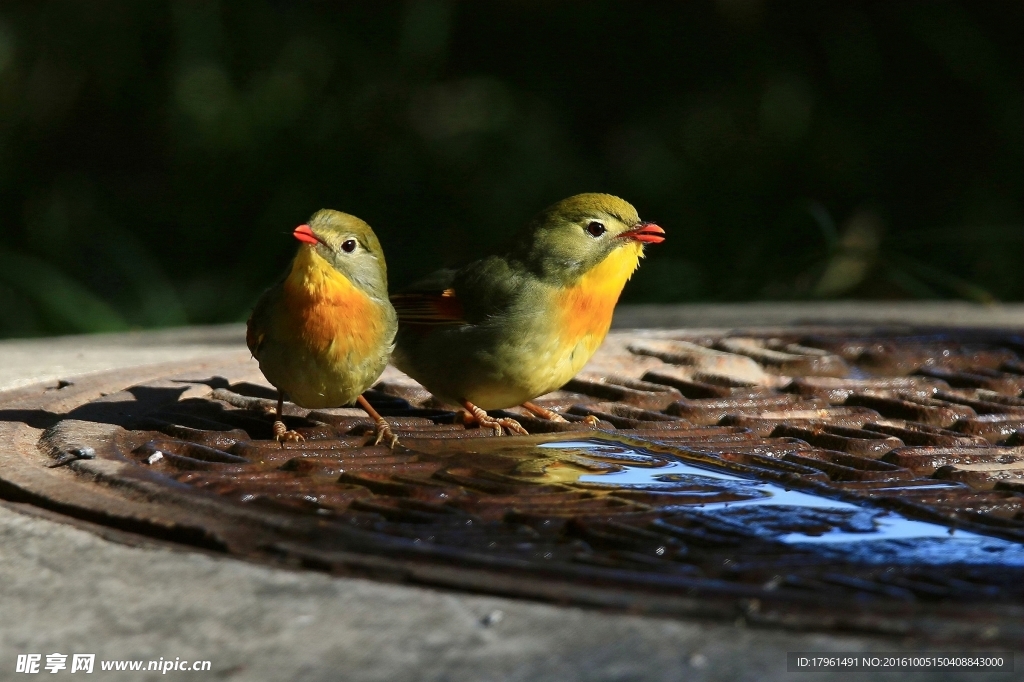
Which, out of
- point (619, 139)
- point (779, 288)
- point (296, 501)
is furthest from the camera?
point (619, 139)

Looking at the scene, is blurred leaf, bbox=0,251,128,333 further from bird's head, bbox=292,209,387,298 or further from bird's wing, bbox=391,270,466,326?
bird's head, bbox=292,209,387,298

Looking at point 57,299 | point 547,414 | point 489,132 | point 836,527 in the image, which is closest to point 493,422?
point 547,414

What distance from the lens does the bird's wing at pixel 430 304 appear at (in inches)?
134

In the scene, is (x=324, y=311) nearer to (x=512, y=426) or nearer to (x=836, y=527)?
(x=512, y=426)

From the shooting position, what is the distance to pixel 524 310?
331 centimetres

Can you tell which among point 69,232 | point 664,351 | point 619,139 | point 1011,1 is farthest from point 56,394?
point 1011,1

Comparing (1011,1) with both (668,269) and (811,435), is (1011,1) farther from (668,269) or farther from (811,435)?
(811,435)

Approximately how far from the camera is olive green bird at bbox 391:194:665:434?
324cm

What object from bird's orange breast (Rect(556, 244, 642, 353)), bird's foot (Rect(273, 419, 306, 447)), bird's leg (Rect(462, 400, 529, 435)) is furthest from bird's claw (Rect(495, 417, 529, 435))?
bird's foot (Rect(273, 419, 306, 447))

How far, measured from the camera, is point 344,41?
9.34 metres

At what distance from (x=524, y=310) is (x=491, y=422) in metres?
0.32

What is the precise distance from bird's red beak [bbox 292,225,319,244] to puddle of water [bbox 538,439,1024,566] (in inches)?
32.9

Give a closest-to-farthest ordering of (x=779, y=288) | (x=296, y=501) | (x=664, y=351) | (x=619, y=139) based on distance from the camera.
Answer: (x=296, y=501)
(x=664, y=351)
(x=779, y=288)
(x=619, y=139)

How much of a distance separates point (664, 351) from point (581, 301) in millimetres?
749
